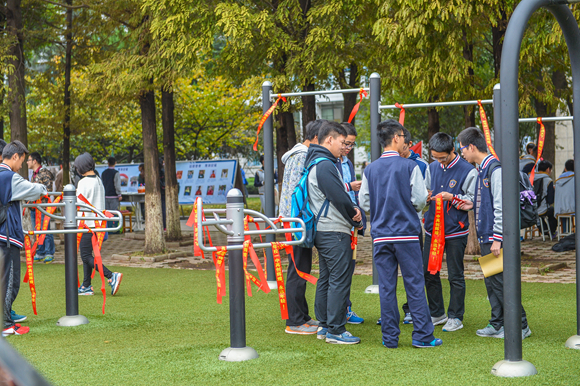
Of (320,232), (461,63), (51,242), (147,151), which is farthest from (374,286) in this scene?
(51,242)

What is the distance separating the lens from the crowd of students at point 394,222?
5.00 m

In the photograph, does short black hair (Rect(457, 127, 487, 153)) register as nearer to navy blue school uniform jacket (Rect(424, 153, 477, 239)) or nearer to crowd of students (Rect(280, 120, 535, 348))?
crowd of students (Rect(280, 120, 535, 348))

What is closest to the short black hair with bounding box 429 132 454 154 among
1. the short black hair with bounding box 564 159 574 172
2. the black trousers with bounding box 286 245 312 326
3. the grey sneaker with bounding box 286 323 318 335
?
the black trousers with bounding box 286 245 312 326

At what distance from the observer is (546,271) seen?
9.24 meters

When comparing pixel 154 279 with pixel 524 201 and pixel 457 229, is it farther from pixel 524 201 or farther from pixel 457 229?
pixel 524 201

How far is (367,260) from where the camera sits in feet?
36.7

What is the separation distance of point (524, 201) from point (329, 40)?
592 centimetres

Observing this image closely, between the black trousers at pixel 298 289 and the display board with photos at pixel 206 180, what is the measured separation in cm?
1076

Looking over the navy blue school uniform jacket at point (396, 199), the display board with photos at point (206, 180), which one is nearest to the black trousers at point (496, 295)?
the navy blue school uniform jacket at point (396, 199)

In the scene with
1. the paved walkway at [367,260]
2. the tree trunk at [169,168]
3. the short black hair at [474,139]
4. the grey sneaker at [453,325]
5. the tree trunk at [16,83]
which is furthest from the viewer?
the tree trunk at [169,168]

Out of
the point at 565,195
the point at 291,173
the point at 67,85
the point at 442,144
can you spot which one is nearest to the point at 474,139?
the point at 442,144

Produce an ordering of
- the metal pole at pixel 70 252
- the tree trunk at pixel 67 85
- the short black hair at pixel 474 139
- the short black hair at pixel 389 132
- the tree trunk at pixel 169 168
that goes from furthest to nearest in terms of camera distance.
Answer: the tree trunk at pixel 67 85
the tree trunk at pixel 169 168
the metal pole at pixel 70 252
the short black hair at pixel 474 139
the short black hair at pixel 389 132

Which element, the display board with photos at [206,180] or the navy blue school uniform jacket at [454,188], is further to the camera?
the display board with photos at [206,180]

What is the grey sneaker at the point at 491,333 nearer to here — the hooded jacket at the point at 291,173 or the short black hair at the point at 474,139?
the short black hair at the point at 474,139
